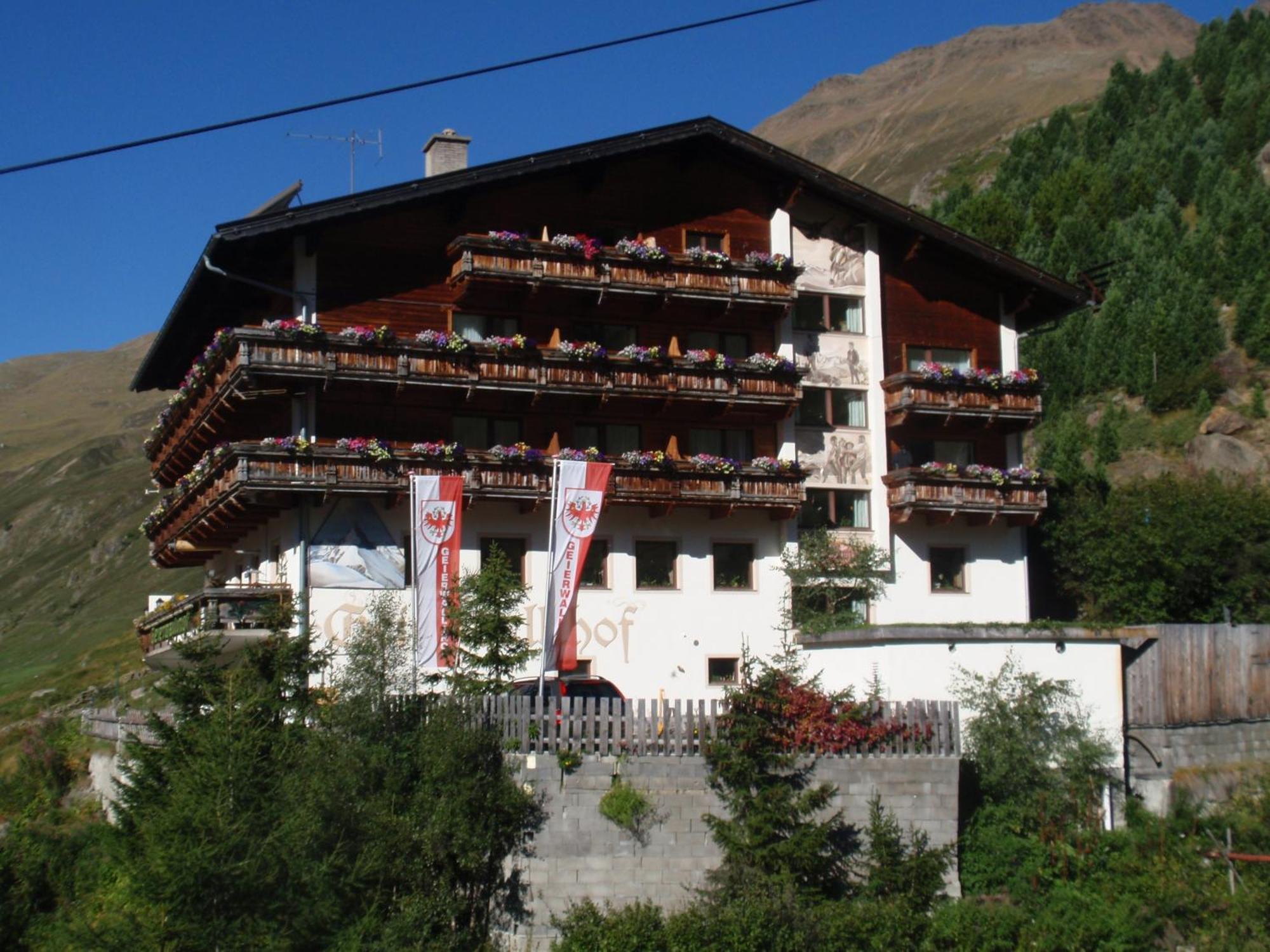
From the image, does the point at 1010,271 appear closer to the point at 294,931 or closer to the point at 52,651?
the point at 294,931

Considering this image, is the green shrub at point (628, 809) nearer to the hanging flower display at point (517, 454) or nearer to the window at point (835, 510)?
the hanging flower display at point (517, 454)

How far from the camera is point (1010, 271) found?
3969 centimetres

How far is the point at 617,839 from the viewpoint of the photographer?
24.8 metres

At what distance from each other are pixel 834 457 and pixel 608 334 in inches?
256

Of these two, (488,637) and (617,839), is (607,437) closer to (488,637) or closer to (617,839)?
(488,637)

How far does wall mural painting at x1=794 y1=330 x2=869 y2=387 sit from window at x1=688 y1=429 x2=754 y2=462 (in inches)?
86.1

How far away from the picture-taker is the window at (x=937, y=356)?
39.7 metres

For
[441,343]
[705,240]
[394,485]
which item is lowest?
[394,485]

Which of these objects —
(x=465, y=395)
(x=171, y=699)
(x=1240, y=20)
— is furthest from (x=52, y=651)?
(x=1240, y=20)

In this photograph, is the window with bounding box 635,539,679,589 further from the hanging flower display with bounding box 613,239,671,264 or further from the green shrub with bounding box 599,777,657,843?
the green shrub with bounding box 599,777,657,843

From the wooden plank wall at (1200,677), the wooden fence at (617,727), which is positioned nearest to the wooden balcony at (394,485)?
the wooden fence at (617,727)

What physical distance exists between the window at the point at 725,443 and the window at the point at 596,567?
350cm

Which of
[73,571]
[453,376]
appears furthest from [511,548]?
[73,571]

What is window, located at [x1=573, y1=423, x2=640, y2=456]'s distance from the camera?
36281 millimetres
